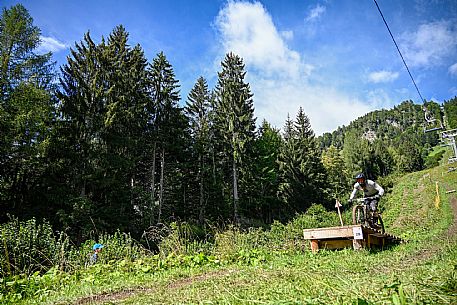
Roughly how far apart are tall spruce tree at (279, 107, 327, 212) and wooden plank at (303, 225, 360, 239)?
30.3 m

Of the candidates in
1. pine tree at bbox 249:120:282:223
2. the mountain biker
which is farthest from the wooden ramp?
pine tree at bbox 249:120:282:223

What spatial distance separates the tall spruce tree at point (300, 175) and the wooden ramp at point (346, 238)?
2975 centimetres

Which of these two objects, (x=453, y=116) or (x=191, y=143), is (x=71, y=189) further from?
(x=453, y=116)

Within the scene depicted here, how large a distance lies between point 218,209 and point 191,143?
24.1 ft

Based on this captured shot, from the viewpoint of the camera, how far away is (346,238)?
6.05m

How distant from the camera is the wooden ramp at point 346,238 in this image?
18.2 feet

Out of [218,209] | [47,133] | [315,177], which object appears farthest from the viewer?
[315,177]

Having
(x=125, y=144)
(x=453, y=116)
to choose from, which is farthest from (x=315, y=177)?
(x=125, y=144)

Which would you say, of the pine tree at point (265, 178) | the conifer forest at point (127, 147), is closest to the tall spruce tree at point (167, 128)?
the conifer forest at point (127, 147)

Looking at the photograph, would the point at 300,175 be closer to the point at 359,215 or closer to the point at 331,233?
the point at 359,215

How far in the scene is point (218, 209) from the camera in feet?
96.7

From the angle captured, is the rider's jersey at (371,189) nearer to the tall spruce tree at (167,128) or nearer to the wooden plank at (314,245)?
the wooden plank at (314,245)

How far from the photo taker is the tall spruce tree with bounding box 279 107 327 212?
3619 cm

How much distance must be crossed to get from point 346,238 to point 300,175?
107 feet
